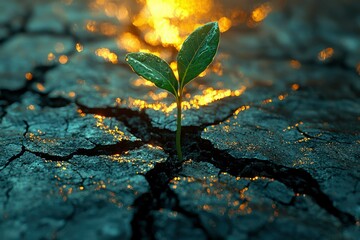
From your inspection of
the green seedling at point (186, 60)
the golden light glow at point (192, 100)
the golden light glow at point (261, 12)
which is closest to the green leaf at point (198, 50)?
the green seedling at point (186, 60)

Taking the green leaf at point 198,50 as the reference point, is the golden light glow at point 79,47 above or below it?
above

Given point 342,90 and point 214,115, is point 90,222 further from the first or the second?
point 342,90

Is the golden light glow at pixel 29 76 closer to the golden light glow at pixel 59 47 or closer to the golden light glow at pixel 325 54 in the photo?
the golden light glow at pixel 59 47

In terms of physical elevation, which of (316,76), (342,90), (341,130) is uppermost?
(316,76)

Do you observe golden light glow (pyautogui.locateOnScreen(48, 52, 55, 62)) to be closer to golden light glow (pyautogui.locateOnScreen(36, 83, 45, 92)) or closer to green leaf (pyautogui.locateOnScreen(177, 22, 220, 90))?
golden light glow (pyautogui.locateOnScreen(36, 83, 45, 92))

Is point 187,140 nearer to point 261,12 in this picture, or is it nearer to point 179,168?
point 179,168

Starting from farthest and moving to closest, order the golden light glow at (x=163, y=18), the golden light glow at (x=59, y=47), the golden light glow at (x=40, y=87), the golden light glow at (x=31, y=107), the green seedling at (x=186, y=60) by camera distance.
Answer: the golden light glow at (x=163, y=18), the golden light glow at (x=59, y=47), the golden light glow at (x=40, y=87), the golden light glow at (x=31, y=107), the green seedling at (x=186, y=60)

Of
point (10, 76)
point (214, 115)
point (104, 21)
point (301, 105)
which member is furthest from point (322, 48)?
point (10, 76)
